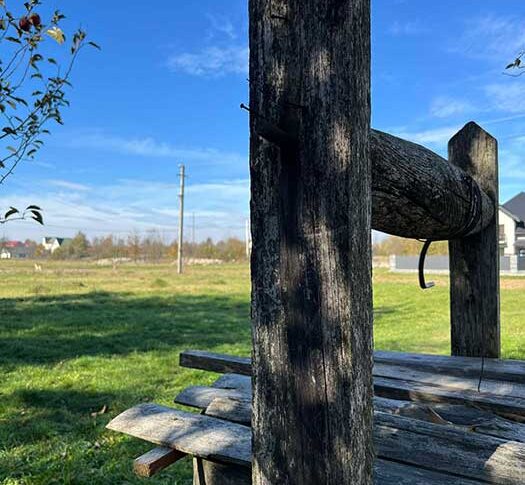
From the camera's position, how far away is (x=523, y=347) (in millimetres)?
7336

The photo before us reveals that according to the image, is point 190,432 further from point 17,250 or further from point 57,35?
point 17,250

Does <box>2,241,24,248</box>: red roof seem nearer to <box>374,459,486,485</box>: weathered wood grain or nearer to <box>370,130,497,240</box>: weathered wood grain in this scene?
<box>370,130,497,240</box>: weathered wood grain

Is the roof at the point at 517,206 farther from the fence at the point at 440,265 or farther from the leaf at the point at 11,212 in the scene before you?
the leaf at the point at 11,212

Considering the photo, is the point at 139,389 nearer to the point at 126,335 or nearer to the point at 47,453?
the point at 47,453

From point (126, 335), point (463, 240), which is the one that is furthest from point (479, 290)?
point (126, 335)

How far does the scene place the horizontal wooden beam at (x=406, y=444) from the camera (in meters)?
1.14

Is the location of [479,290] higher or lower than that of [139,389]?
higher

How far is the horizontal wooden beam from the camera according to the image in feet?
3.75

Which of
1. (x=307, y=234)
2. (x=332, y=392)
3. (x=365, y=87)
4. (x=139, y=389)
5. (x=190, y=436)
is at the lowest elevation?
(x=139, y=389)

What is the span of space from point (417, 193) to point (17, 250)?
8872 centimetres

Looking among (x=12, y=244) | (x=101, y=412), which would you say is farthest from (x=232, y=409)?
(x=12, y=244)

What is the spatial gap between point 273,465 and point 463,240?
1.58 m

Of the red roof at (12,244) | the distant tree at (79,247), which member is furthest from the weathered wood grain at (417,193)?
the red roof at (12,244)

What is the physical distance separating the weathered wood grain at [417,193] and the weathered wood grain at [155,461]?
3.15 ft
